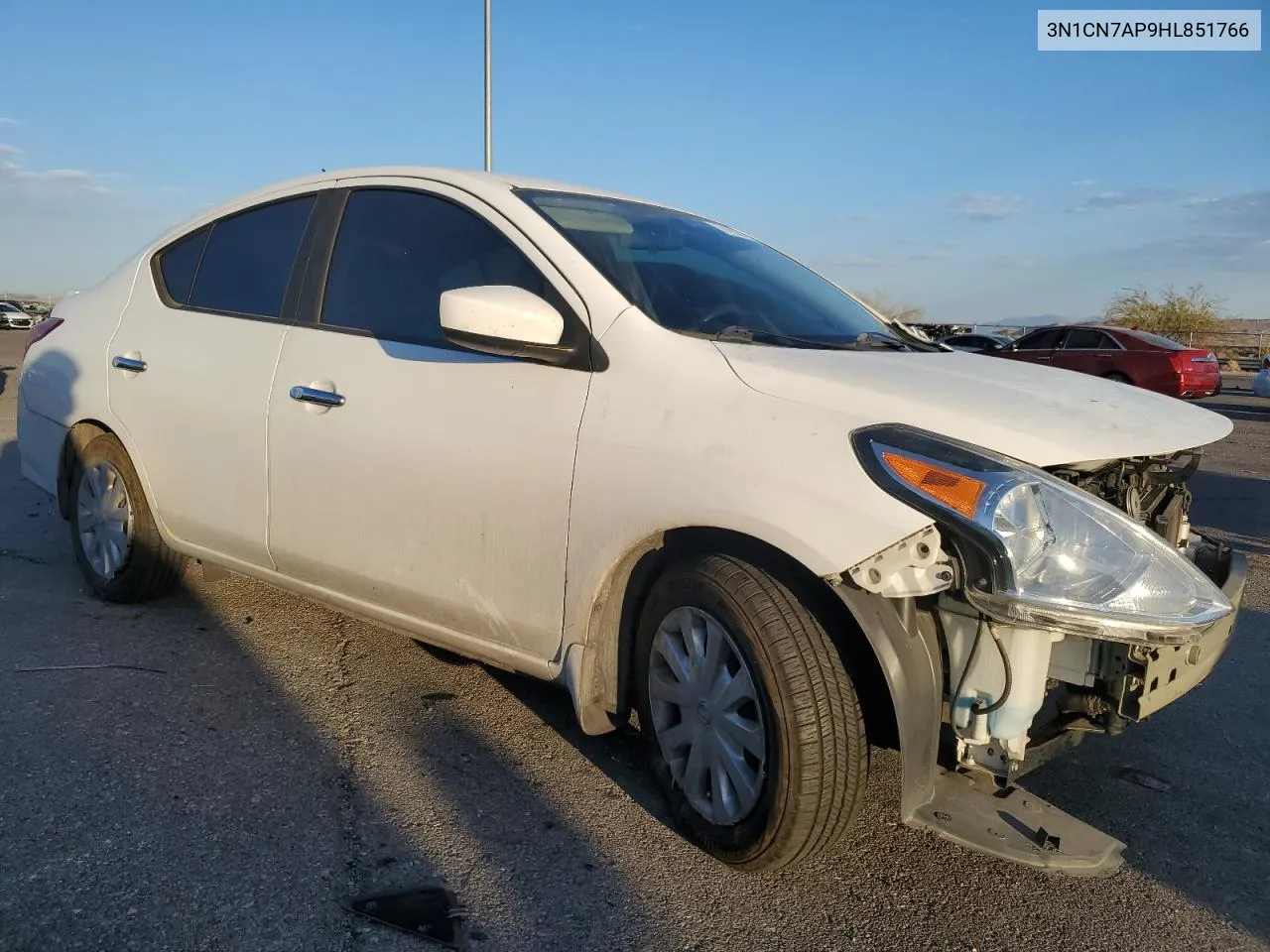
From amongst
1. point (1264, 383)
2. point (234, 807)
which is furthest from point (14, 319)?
point (234, 807)

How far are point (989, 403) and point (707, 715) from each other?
1012 millimetres

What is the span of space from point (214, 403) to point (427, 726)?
1428 mm

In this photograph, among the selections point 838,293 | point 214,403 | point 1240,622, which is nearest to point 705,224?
point 838,293

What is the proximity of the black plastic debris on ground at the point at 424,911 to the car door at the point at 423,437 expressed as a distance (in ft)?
2.29

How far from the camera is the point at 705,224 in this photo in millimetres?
3832

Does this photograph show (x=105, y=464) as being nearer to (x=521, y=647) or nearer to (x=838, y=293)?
(x=521, y=647)

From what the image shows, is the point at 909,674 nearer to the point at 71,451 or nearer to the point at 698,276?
the point at 698,276

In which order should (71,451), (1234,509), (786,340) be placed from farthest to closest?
(1234,509) → (71,451) → (786,340)

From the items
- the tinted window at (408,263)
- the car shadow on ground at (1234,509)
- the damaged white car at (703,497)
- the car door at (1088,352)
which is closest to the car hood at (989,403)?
the damaged white car at (703,497)

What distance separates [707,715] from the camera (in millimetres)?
2529

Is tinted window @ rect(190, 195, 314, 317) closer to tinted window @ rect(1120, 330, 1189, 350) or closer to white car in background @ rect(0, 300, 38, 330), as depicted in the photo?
tinted window @ rect(1120, 330, 1189, 350)

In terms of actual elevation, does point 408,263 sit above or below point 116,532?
above

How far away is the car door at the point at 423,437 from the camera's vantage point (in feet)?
9.19

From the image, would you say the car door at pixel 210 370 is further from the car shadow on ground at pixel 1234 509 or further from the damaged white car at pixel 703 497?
the car shadow on ground at pixel 1234 509
